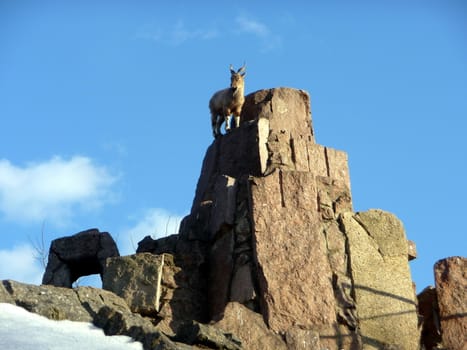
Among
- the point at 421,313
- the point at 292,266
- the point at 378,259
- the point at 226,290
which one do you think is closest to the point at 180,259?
the point at 226,290

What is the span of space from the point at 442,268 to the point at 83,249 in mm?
6113

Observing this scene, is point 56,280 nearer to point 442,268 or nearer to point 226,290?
point 226,290

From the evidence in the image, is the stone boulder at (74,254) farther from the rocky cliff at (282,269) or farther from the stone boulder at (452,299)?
the stone boulder at (452,299)

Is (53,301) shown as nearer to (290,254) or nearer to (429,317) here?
(290,254)

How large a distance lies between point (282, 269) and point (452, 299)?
3.02m

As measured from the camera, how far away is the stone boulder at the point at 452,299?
14.8 m

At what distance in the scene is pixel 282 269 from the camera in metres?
13.9

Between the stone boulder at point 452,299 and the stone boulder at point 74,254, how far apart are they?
5.50 m

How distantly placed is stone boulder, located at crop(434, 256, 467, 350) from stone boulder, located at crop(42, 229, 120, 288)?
18.0 ft

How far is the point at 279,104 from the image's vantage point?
17188mm

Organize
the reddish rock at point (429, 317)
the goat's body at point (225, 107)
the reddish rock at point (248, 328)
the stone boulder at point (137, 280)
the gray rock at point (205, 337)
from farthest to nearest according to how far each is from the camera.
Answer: the goat's body at point (225, 107) → the reddish rock at point (429, 317) → the stone boulder at point (137, 280) → the reddish rock at point (248, 328) → the gray rock at point (205, 337)

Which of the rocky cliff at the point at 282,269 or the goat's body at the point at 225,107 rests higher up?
the goat's body at the point at 225,107

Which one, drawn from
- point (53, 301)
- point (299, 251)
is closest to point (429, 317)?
point (299, 251)

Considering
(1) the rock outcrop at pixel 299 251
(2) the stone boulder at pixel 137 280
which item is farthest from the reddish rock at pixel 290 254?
(2) the stone boulder at pixel 137 280
